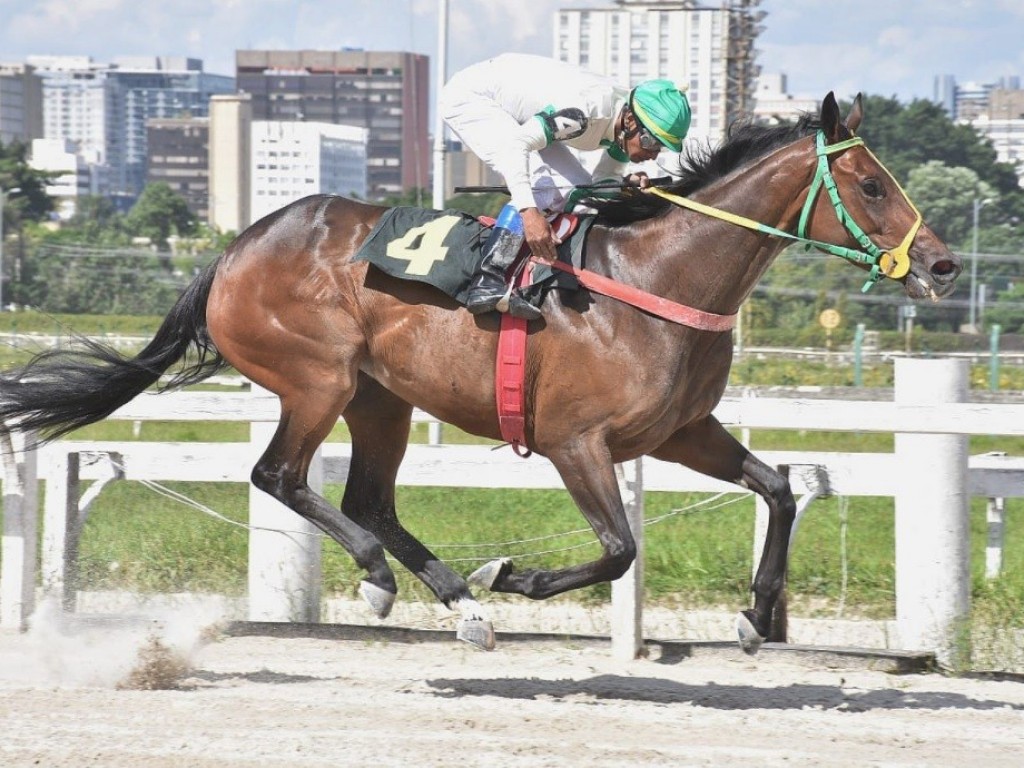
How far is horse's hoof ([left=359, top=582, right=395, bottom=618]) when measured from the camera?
16.9 ft

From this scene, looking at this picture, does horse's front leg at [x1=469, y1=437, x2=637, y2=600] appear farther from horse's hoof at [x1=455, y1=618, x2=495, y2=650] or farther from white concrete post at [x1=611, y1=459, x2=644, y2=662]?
white concrete post at [x1=611, y1=459, x2=644, y2=662]

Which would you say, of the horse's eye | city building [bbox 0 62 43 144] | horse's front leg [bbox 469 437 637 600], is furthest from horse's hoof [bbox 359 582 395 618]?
city building [bbox 0 62 43 144]

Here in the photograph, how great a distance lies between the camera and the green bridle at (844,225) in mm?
4582

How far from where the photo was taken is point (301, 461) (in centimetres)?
536

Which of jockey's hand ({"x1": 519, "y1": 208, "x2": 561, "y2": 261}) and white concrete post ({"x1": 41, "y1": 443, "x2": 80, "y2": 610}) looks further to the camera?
white concrete post ({"x1": 41, "y1": 443, "x2": 80, "y2": 610})

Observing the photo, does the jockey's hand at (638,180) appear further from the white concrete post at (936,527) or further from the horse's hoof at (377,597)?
the horse's hoof at (377,597)

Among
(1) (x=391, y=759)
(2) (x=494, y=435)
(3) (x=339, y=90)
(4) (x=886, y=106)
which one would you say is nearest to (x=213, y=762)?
(1) (x=391, y=759)

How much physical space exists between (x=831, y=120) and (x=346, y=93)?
17169 centimetres

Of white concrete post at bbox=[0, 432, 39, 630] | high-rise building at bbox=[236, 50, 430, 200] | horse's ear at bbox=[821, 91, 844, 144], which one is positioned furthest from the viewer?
high-rise building at bbox=[236, 50, 430, 200]

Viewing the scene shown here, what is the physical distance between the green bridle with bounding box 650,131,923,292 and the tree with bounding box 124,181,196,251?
74385 mm

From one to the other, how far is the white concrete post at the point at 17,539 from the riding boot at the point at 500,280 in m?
2.21

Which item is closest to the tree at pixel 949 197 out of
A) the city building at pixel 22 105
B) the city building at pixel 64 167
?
the city building at pixel 64 167

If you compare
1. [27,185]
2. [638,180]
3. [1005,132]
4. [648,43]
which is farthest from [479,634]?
[1005,132]

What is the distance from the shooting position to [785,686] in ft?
17.0
